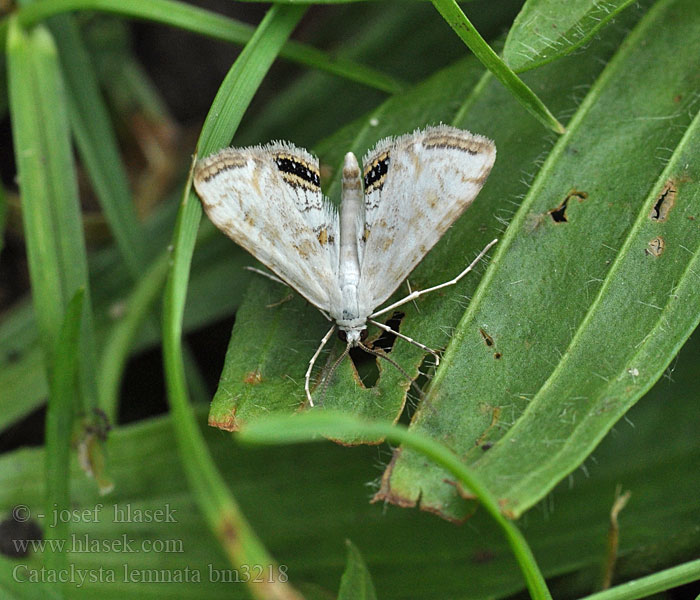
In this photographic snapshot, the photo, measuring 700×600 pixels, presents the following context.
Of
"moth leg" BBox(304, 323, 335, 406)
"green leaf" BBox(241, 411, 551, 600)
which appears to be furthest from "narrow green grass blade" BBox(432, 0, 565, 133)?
"green leaf" BBox(241, 411, 551, 600)

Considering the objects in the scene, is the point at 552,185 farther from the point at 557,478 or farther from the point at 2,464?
the point at 2,464

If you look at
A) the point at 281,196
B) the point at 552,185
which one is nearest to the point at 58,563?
the point at 281,196

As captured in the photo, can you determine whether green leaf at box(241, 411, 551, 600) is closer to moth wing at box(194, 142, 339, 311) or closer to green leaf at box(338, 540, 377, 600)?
green leaf at box(338, 540, 377, 600)

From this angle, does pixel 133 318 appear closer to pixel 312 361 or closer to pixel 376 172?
pixel 312 361

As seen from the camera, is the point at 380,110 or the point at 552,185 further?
the point at 380,110

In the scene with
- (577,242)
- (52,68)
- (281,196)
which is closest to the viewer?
(577,242)

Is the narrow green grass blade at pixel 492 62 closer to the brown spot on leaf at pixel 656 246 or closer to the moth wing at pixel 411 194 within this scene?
the moth wing at pixel 411 194
